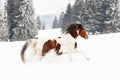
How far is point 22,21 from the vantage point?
53.6 m

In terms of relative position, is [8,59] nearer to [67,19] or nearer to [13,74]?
[13,74]

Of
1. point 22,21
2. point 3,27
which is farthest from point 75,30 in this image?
point 3,27

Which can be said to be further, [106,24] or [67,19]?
[67,19]

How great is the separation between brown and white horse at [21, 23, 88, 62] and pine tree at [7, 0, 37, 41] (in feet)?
141

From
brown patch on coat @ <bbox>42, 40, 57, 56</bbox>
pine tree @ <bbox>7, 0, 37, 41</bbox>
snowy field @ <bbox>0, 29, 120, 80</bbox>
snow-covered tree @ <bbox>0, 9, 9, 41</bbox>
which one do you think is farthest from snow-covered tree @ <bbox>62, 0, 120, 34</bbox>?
brown patch on coat @ <bbox>42, 40, 57, 56</bbox>

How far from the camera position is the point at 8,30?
185 feet

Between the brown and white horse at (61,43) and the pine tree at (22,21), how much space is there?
43.0 meters

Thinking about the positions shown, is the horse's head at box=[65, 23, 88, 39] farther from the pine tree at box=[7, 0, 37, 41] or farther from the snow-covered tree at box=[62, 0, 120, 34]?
the snow-covered tree at box=[62, 0, 120, 34]

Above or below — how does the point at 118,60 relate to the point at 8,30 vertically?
above

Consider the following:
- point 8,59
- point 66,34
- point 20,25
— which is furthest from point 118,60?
point 20,25

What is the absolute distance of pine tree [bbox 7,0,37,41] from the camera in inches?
2105

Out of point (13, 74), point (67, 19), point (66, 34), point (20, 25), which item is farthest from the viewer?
point (67, 19)

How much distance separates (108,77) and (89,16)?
169 ft

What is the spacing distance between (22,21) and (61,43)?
144ft
